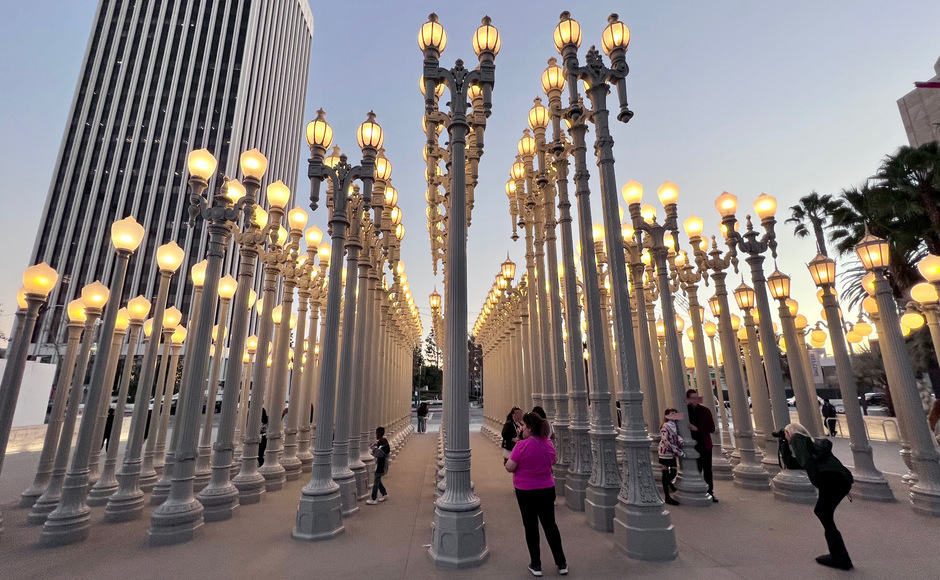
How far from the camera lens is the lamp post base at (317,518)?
6480mm

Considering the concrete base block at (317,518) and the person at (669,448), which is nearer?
the concrete base block at (317,518)

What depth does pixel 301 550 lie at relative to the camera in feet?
19.7

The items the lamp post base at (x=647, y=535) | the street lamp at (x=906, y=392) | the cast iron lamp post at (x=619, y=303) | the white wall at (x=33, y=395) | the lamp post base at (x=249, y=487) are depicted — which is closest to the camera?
the lamp post base at (x=647, y=535)

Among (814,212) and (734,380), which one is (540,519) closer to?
(734,380)

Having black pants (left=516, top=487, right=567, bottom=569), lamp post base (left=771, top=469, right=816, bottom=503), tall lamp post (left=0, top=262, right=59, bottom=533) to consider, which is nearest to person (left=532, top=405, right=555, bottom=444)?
black pants (left=516, top=487, right=567, bottom=569)

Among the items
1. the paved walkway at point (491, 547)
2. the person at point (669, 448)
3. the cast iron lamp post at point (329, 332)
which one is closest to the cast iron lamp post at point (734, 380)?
the paved walkway at point (491, 547)

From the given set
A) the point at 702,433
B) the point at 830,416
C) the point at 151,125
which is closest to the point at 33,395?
the point at 702,433

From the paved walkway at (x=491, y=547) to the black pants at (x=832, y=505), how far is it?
0.91 ft

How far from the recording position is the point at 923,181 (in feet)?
55.6

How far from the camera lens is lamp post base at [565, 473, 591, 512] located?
25.9 ft

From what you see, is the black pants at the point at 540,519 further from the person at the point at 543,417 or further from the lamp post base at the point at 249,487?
the lamp post base at the point at 249,487

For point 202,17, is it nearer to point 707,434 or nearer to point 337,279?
point 337,279

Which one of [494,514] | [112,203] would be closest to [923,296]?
[494,514]

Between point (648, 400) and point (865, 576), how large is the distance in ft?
21.9
